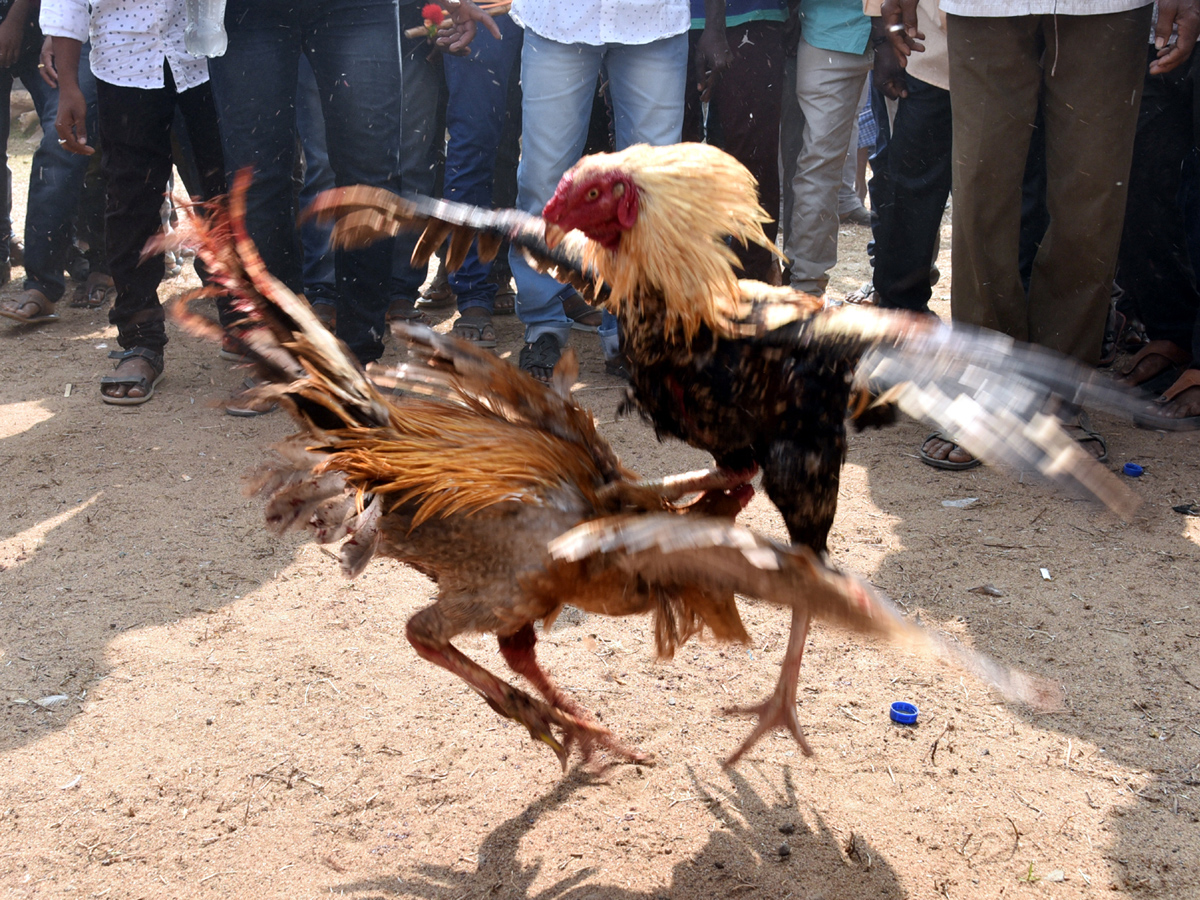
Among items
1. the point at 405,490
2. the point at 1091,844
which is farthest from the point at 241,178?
the point at 1091,844

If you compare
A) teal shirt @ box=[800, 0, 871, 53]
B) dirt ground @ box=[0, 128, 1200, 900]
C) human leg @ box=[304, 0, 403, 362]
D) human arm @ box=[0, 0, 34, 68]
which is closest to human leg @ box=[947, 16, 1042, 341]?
dirt ground @ box=[0, 128, 1200, 900]

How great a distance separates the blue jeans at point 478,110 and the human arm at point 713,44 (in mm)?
1207

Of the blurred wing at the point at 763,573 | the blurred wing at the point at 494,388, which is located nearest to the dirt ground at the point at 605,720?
the blurred wing at the point at 763,573

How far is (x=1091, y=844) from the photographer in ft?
7.72

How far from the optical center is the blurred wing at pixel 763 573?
5.36ft

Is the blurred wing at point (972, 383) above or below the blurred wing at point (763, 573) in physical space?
above

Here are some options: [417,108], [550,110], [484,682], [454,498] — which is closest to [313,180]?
[417,108]

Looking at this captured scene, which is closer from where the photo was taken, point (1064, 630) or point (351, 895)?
point (351, 895)

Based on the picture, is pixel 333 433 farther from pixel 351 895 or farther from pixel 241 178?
pixel 351 895

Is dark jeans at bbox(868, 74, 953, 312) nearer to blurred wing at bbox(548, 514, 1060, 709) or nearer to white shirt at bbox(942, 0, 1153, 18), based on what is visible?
white shirt at bbox(942, 0, 1153, 18)

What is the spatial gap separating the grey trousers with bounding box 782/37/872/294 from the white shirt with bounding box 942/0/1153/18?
1.44m

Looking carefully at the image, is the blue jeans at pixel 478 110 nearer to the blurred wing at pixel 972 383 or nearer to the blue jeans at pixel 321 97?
the blue jeans at pixel 321 97

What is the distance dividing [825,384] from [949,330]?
12.1 inches

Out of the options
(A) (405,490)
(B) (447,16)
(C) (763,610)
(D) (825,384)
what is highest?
(B) (447,16)
